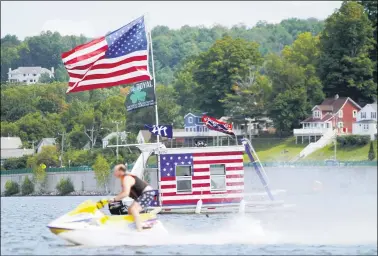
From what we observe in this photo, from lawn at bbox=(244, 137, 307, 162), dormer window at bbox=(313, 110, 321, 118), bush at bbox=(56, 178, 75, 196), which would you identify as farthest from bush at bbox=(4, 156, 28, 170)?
dormer window at bbox=(313, 110, 321, 118)

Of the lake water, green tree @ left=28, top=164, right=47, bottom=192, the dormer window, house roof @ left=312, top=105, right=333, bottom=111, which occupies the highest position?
house roof @ left=312, top=105, right=333, bottom=111

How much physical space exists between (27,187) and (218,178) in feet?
271

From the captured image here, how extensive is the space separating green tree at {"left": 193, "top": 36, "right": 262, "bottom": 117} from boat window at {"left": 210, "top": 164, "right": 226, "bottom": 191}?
4817 inches

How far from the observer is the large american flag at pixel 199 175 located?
5428cm

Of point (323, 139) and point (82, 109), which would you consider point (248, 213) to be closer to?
point (82, 109)

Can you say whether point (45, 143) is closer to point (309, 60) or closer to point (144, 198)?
point (309, 60)

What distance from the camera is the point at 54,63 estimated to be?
115875 millimetres

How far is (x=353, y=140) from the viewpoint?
504ft

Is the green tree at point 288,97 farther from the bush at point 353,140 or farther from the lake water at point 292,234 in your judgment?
the lake water at point 292,234

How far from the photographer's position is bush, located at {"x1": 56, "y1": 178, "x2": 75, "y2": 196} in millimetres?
135125

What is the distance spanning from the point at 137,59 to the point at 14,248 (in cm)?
1488

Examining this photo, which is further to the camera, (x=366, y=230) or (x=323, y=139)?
(x=323, y=139)

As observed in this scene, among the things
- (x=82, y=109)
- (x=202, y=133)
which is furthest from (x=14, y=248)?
(x=202, y=133)

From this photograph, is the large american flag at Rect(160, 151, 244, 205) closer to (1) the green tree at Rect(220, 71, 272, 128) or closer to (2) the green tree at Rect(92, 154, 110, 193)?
(2) the green tree at Rect(92, 154, 110, 193)
